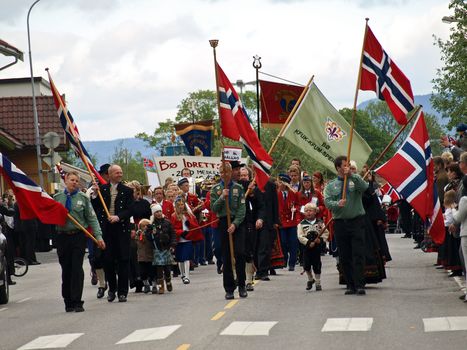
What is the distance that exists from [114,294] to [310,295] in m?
2.87

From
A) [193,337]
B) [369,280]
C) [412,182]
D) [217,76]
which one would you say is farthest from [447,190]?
[193,337]

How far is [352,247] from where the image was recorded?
17.7m

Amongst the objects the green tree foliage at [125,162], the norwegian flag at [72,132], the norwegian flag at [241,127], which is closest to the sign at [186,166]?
the norwegian flag at [72,132]

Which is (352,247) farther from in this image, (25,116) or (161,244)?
(25,116)

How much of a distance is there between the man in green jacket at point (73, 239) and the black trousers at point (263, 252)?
4814 millimetres

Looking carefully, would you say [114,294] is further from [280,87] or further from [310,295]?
[280,87]

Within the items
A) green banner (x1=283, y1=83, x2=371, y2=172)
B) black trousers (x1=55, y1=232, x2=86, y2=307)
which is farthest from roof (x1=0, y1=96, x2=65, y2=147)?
black trousers (x1=55, y1=232, x2=86, y2=307)

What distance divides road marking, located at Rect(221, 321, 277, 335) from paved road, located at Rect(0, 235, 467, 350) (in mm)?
10

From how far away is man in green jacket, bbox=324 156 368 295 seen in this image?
1755 cm

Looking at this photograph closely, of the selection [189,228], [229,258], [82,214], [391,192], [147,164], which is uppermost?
[147,164]

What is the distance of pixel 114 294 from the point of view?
18.3m

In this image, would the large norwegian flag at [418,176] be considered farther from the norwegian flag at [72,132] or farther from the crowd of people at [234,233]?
the norwegian flag at [72,132]

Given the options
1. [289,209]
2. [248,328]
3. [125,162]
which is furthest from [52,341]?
[125,162]

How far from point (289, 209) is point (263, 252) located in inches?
110
